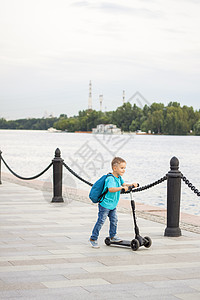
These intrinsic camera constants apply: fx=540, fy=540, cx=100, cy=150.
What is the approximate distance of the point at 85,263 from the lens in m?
5.82

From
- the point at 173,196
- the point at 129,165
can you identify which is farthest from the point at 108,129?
the point at 173,196

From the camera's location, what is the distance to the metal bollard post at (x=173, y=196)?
24.7 ft

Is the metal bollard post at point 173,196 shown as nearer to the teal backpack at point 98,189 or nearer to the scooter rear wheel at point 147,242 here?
the scooter rear wheel at point 147,242

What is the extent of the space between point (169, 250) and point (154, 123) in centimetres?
13482

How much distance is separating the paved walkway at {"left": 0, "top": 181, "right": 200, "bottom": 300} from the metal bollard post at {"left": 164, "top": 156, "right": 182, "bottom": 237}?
151mm

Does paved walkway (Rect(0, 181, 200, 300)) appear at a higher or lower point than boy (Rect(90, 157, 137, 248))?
lower

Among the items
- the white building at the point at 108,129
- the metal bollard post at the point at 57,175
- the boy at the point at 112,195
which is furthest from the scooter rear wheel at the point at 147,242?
the white building at the point at 108,129

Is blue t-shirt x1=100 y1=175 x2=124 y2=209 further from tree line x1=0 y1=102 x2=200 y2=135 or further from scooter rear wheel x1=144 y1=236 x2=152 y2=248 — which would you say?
tree line x1=0 y1=102 x2=200 y2=135

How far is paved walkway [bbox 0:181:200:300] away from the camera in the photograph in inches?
186

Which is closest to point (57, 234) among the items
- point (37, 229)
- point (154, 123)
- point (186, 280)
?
point (37, 229)

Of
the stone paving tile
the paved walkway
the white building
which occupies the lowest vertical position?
the paved walkway

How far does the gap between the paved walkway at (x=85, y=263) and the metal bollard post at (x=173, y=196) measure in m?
0.15

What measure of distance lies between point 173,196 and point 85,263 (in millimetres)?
2196

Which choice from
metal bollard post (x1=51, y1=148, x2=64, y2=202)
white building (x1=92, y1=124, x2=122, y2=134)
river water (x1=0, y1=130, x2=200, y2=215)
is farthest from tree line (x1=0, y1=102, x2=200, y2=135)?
metal bollard post (x1=51, y1=148, x2=64, y2=202)
